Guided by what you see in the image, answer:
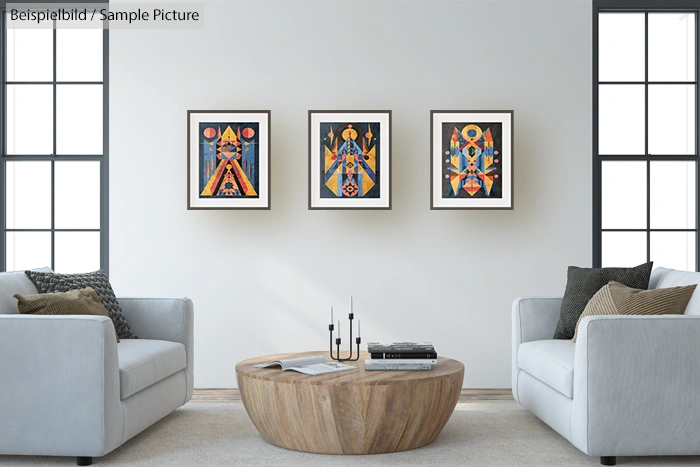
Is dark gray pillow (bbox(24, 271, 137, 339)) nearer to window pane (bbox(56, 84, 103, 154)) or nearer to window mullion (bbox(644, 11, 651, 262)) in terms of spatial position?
window pane (bbox(56, 84, 103, 154))

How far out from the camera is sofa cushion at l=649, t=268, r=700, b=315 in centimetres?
338

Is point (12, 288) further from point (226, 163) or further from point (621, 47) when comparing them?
point (621, 47)

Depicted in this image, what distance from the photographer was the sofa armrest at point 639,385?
120 inches

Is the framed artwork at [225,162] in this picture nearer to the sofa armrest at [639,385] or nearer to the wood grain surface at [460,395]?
the wood grain surface at [460,395]

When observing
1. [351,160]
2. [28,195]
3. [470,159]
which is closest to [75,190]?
[28,195]

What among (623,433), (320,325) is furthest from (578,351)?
(320,325)

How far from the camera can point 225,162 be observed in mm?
4883

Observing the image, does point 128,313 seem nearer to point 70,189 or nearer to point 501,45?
point 70,189

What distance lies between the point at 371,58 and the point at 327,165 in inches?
33.9

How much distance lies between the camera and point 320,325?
5020mm

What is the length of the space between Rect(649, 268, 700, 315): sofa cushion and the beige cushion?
2890 mm

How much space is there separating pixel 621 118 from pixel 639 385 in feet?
8.92

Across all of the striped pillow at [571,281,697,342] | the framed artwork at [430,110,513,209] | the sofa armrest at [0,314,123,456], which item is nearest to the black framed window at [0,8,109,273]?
the sofa armrest at [0,314,123,456]

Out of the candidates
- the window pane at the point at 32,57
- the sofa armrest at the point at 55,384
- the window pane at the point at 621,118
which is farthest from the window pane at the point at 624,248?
the window pane at the point at 32,57
